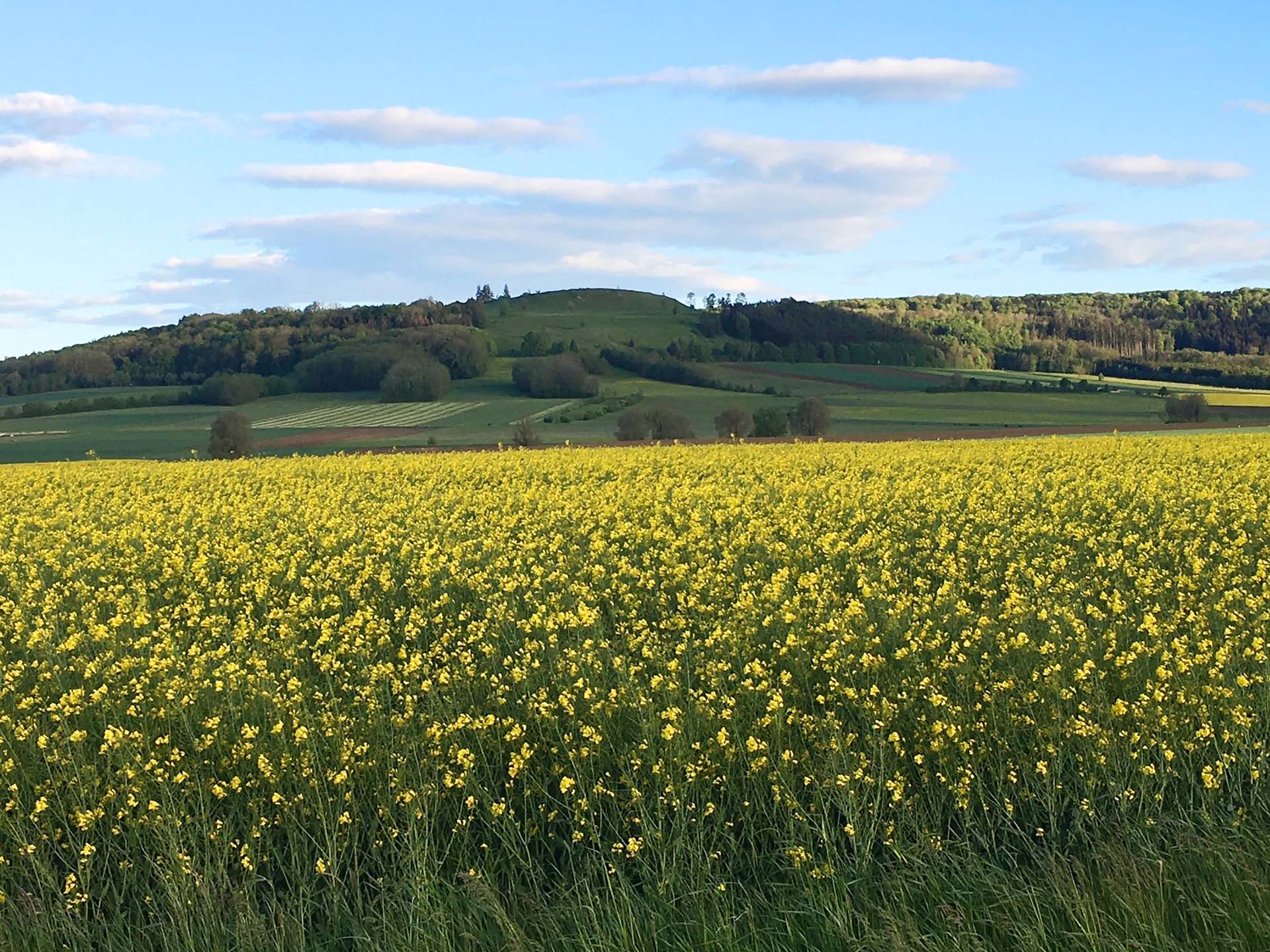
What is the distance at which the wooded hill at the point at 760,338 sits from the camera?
10056 centimetres

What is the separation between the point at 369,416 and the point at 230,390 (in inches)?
815

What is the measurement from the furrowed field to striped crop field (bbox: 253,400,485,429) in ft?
191

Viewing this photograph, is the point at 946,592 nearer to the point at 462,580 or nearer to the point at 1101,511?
the point at 462,580

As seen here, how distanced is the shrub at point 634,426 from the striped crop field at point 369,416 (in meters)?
18.1

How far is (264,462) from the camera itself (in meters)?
31.9

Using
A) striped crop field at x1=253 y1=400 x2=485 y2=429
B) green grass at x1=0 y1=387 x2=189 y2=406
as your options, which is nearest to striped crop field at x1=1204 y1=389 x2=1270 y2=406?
striped crop field at x1=253 y1=400 x2=485 y2=429

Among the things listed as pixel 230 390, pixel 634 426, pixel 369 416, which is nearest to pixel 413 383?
pixel 369 416

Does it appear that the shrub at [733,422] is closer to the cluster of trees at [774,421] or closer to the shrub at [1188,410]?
the cluster of trees at [774,421]

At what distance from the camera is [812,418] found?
55188 millimetres

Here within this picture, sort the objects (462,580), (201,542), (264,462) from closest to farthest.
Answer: (462,580)
(201,542)
(264,462)

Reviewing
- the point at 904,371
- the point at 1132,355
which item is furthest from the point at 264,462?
the point at 1132,355

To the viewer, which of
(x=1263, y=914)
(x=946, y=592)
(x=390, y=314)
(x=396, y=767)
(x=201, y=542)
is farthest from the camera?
(x=390, y=314)

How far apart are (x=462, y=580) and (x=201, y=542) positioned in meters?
4.94

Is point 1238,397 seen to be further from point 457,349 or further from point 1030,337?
point 457,349
